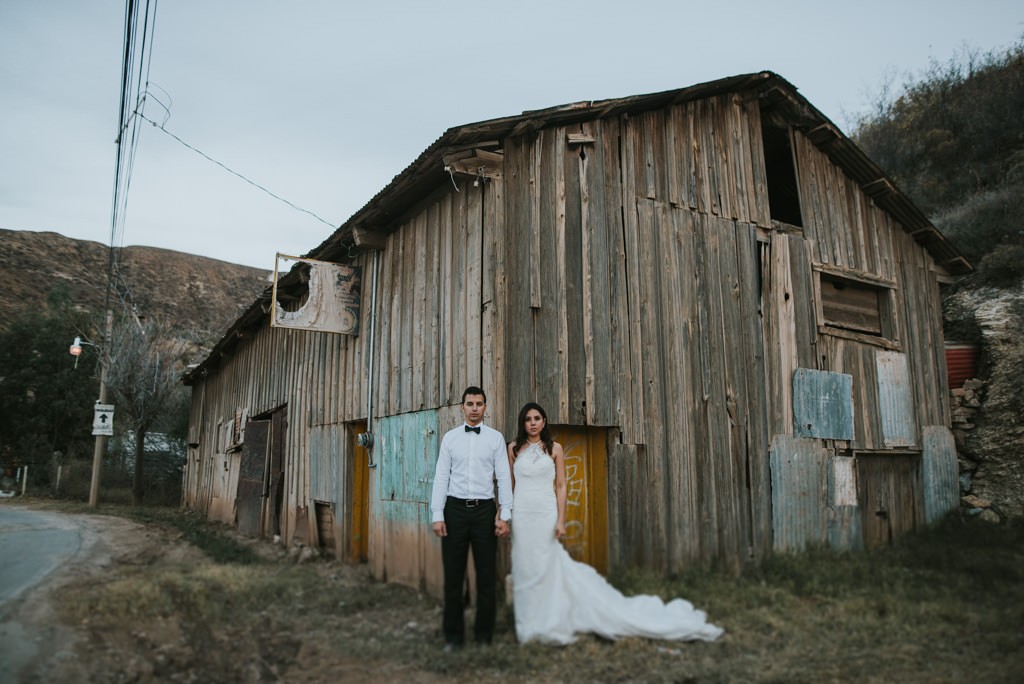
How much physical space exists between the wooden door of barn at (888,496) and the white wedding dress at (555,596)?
15.1ft

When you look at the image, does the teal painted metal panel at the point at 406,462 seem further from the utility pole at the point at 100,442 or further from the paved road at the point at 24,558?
the utility pole at the point at 100,442

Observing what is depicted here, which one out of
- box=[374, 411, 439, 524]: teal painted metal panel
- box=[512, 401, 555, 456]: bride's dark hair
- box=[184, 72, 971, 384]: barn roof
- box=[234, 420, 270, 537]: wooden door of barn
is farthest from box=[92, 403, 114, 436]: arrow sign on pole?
box=[512, 401, 555, 456]: bride's dark hair

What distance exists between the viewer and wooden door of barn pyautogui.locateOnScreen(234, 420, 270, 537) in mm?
13172

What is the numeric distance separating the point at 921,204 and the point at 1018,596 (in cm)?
1438

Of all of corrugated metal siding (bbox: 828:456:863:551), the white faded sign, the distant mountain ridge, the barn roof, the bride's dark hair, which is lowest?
corrugated metal siding (bbox: 828:456:863:551)

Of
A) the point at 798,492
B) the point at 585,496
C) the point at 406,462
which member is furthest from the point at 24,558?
the point at 798,492

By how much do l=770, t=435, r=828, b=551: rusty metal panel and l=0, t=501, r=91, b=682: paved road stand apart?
7.41 meters

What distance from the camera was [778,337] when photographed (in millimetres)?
8898

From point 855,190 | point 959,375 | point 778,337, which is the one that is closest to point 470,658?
point 778,337

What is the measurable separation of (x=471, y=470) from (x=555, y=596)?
A: 4.00ft

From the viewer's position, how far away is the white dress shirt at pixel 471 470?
5.81 meters

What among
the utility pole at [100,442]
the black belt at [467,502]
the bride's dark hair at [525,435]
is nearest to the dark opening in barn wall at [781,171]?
the bride's dark hair at [525,435]

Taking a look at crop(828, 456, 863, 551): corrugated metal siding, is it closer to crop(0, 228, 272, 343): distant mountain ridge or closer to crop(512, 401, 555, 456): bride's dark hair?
crop(512, 401, 555, 456): bride's dark hair

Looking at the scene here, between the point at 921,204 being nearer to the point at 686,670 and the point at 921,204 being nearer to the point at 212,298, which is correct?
the point at 686,670
